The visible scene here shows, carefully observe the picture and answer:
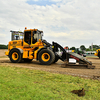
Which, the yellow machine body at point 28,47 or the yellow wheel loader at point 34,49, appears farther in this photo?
the yellow machine body at point 28,47

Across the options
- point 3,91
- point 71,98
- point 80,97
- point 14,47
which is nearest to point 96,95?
point 80,97

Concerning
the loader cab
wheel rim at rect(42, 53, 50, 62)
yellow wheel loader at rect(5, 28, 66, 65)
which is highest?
the loader cab

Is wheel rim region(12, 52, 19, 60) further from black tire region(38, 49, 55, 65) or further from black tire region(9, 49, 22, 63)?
black tire region(38, 49, 55, 65)

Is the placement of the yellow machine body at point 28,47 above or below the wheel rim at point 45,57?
above

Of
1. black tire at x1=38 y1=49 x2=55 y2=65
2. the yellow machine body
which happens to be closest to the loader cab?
the yellow machine body

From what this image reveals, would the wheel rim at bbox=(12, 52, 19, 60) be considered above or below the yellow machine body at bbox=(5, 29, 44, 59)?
below

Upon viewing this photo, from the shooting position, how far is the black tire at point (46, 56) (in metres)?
9.77

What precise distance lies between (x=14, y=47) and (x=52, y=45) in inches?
160

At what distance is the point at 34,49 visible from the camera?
36.6 ft

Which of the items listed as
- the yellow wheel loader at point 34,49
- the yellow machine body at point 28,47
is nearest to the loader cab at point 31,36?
the yellow wheel loader at point 34,49

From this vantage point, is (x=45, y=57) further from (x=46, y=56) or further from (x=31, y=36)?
(x=31, y=36)

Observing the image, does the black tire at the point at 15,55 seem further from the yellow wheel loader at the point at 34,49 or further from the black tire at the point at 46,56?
the black tire at the point at 46,56

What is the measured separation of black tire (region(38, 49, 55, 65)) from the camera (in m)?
9.77

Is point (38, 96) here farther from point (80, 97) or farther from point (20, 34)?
point (20, 34)
